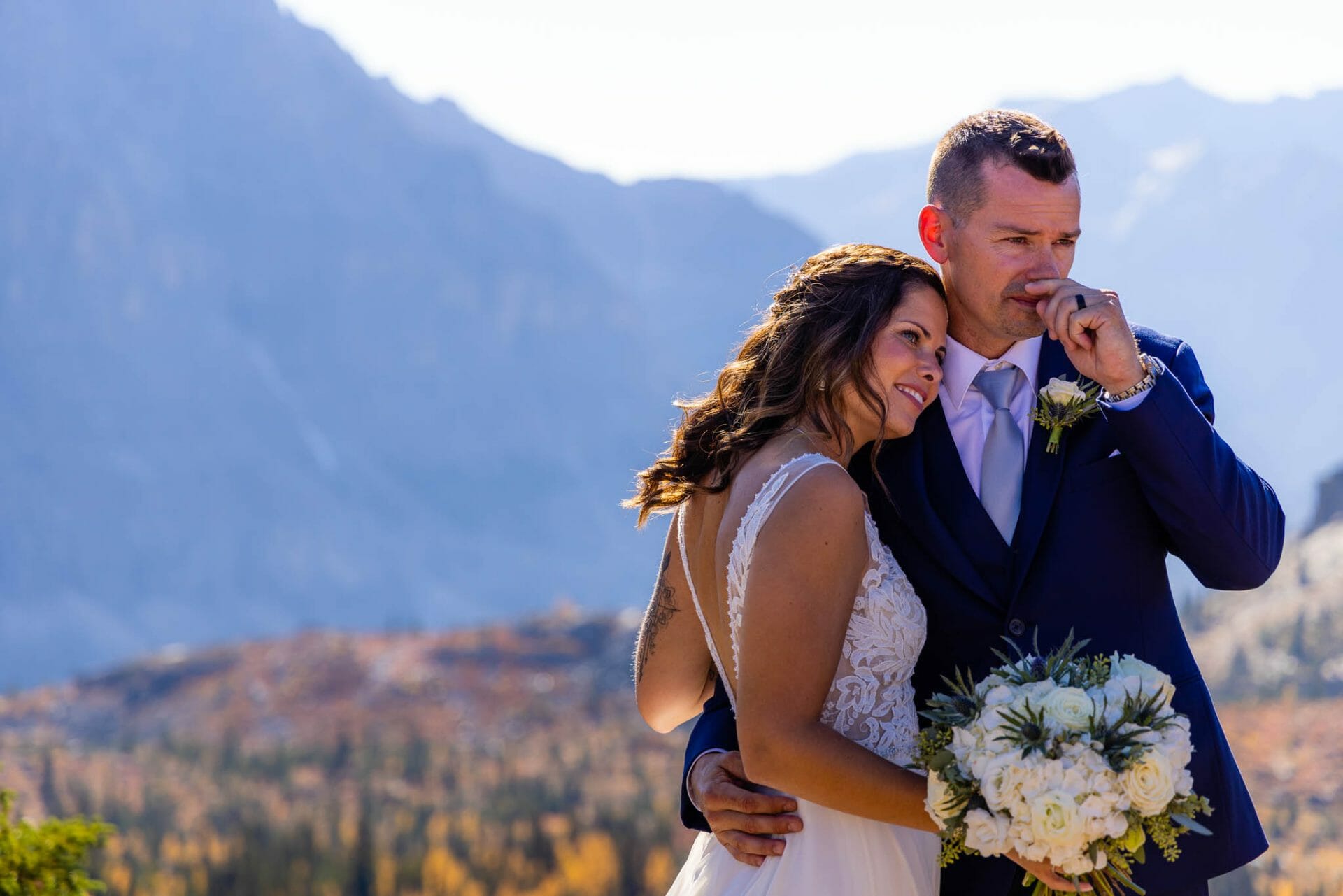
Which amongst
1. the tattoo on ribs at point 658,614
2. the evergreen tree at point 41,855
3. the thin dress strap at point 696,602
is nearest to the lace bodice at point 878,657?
the thin dress strap at point 696,602

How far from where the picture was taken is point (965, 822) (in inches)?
114

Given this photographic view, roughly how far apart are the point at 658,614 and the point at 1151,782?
144cm

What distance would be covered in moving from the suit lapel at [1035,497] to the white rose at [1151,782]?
2.20ft

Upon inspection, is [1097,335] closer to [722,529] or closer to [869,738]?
[722,529]

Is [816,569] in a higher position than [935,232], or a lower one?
lower

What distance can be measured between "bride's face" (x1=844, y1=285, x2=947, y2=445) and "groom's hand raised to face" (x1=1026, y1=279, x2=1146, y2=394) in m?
0.29

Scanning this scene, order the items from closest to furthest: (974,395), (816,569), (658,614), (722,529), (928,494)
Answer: (816,569), (722,529), (928,494), (974,395), (658,614)

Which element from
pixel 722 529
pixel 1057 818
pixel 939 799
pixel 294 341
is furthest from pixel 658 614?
pixel 294 341

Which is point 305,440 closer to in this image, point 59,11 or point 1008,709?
point 59,11

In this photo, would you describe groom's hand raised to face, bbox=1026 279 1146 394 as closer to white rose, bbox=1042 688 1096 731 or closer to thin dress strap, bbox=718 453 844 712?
thin dress strap, bbox=718 453 844 712

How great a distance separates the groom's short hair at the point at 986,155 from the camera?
3619 mm

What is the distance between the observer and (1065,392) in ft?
11.3

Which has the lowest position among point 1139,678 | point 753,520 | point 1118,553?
point 1139,678

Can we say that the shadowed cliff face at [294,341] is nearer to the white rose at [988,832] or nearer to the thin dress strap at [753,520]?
the thin dress strap at [753,520]
